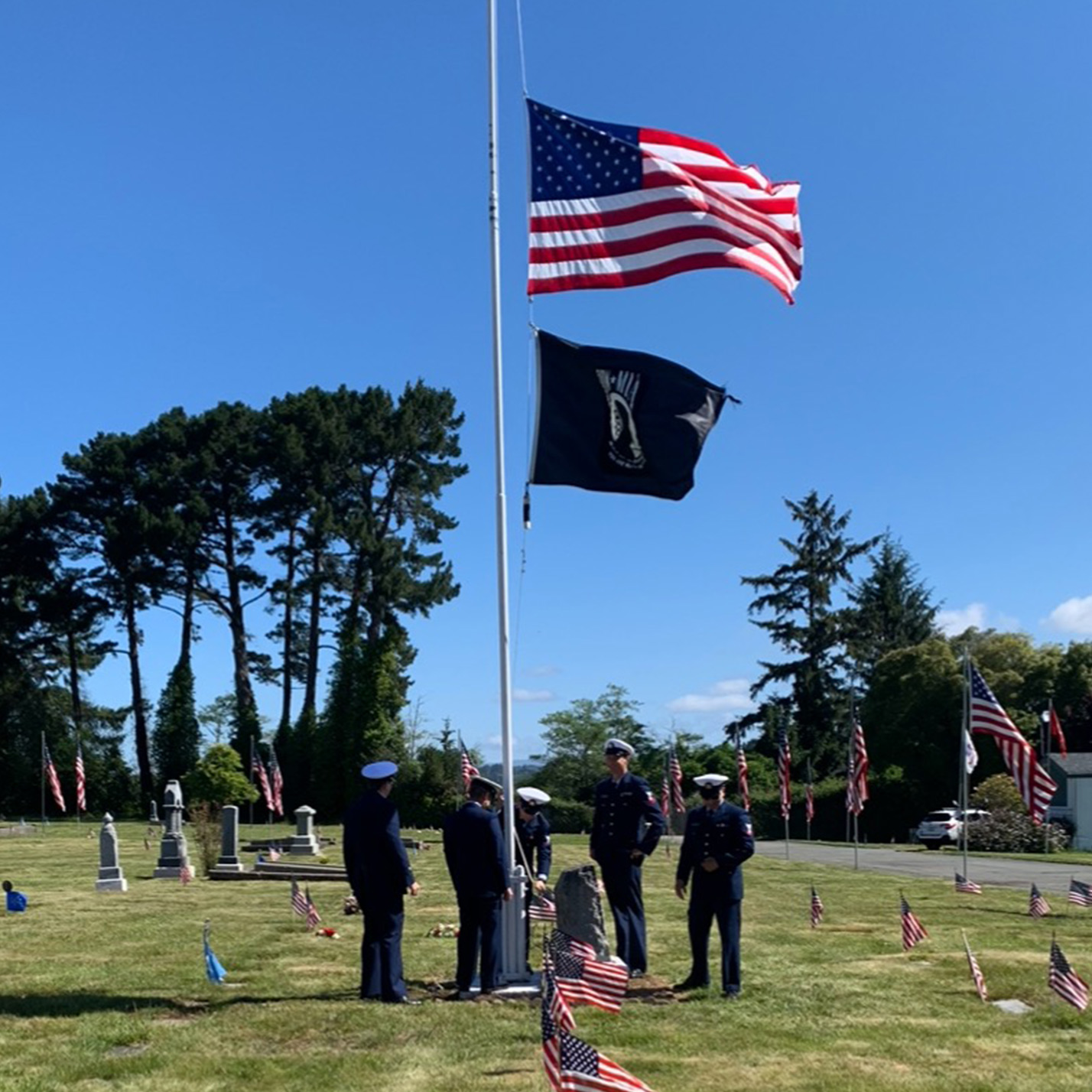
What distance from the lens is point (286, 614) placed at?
222 ft

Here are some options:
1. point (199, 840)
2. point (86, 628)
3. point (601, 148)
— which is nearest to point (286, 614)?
point (86, 628)

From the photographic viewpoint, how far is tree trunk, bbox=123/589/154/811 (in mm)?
68938

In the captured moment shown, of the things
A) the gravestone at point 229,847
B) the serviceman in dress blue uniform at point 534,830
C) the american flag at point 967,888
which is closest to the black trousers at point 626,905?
the serviceman in dress blue uniform at point 534,830

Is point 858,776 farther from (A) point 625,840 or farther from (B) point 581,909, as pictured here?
(B) point 581,909

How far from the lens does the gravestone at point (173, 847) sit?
25.8 m

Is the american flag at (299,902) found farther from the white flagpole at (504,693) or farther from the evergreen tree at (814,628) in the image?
the evergreen tree at (814,628)

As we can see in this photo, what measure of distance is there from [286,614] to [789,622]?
95.1 ft

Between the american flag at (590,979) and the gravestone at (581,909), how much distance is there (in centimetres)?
189

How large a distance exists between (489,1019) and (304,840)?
88.0 feet

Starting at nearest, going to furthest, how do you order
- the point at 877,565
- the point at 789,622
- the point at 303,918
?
1. the point at 303,918
2. the point at 789,622
3. the point at 877,565

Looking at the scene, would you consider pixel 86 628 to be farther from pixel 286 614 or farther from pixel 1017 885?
pixel 1017 885

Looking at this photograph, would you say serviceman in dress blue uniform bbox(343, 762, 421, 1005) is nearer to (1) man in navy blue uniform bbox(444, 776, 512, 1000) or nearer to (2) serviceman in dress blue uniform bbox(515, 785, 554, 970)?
(1) man in navy blue uniform bbox(444, 776, 512, 1000)

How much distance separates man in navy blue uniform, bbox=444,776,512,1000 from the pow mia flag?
8.90ft

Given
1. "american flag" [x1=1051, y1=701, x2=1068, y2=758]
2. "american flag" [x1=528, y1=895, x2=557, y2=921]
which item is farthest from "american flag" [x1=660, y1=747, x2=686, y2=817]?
"american flag" [x1=528, y1=895, x2=557, y2=921]
